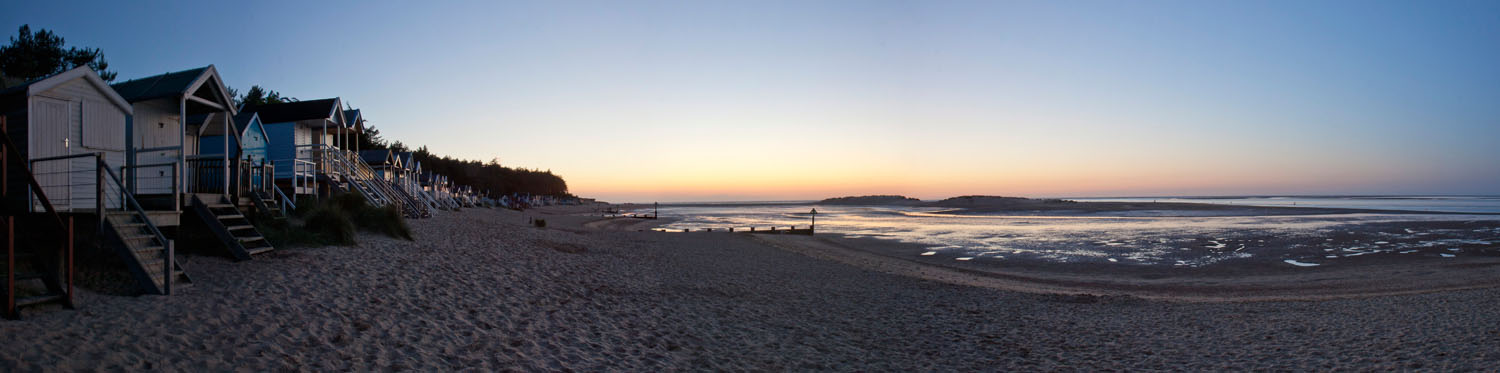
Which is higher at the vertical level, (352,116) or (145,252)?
(352,116)

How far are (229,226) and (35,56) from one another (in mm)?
31911

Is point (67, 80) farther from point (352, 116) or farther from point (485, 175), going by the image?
point (485, 175)

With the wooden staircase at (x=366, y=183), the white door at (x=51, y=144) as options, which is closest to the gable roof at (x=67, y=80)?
the white door at (x=51, y=144)

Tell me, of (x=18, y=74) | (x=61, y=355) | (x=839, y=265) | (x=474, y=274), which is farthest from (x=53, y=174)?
(x=18, y=74)

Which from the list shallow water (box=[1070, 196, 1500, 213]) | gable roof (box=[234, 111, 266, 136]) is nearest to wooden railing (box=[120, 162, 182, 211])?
gable roof (box=[234, 111, 266, 136])

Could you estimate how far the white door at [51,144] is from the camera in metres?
9.77

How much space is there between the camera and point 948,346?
8719 mm

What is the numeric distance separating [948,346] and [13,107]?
44.9 ft

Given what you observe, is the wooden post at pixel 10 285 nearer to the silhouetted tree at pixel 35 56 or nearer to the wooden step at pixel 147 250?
the wooden step at pixel 147 250

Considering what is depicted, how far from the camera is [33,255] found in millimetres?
6617

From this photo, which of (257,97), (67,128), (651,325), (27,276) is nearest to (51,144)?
(67,128)

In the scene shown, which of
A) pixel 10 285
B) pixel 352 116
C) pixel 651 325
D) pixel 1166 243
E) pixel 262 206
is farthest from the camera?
pixel 1166 243

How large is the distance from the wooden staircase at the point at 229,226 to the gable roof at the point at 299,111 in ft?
35.0

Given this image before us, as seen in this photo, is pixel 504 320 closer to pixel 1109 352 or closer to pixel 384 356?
pixel 384 356
